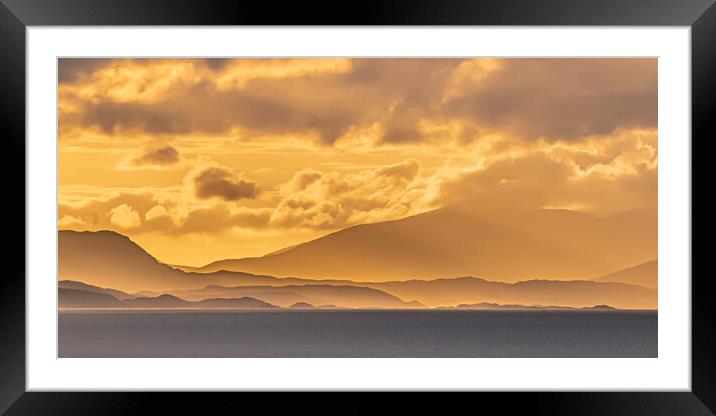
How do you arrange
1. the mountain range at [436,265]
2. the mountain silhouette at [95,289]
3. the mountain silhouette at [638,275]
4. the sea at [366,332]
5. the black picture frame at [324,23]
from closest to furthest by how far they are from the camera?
the black picture frame at [324,23], the mountain silhouette at [638,275], the mountain range at [436,265], the sea at [366,332], the mountain silhouette at [95,289]

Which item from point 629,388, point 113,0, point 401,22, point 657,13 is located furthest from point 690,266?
point 113,0

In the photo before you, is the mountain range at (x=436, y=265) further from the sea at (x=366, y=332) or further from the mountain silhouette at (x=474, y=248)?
the sea at (x=366, y=332)

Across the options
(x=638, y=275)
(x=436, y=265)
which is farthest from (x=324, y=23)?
(x=638, y=275)

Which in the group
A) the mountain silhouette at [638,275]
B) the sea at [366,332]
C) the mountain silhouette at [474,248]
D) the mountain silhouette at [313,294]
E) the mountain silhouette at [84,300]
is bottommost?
the sea at [366,332]

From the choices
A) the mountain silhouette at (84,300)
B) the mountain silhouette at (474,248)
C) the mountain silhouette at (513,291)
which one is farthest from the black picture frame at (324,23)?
the mountain silhouette at (84,300)

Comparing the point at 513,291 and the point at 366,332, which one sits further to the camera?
the point at 366,332

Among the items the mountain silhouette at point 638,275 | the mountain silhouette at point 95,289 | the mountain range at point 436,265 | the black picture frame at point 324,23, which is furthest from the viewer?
the mountain silhouette at point 95,289

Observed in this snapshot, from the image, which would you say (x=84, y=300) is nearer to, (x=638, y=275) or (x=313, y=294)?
(x=313, y=294)
